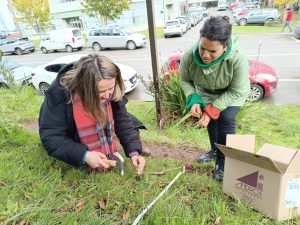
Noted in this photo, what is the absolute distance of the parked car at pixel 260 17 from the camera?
21.9m

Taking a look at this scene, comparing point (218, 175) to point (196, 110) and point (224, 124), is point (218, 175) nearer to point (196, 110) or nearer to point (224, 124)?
point (224, 124)

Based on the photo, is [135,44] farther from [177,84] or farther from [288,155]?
[288,155]

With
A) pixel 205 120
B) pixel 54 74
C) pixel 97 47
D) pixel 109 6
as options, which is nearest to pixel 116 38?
pixel 97 47

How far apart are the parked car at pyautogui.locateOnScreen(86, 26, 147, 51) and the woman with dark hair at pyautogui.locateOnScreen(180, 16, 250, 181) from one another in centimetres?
1538

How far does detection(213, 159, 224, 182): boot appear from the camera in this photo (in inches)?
84.7

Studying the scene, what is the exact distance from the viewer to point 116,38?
1731 centimetres

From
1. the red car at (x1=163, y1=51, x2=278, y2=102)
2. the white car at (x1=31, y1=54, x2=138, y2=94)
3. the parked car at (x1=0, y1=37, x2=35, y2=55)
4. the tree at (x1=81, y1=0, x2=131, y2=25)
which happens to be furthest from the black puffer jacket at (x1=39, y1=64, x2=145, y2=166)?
the parked car at (x1=0, y1=37, x2=35, y2=55)

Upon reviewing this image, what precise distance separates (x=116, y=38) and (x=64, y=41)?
15.8 ft

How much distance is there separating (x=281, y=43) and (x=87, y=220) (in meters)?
15.4

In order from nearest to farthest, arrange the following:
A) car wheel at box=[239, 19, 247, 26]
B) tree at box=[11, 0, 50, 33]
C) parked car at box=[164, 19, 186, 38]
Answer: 1. parked car at box=[164, 19, 186, 38]
2. tree at box=[11, 0, 50, 33]
3. car wheel at box=[239, 19, 247, 26]

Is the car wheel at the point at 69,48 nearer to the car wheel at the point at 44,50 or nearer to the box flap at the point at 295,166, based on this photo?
the car wheel at the point at 44,50

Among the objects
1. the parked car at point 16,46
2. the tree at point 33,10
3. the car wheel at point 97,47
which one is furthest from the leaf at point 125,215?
the tree at point 33,10

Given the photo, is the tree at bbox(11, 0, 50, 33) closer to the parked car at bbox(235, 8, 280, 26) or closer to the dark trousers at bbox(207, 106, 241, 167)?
the parked car at bbox(235, 8, 280, 26)

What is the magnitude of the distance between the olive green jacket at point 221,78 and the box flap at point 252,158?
0.53 m
